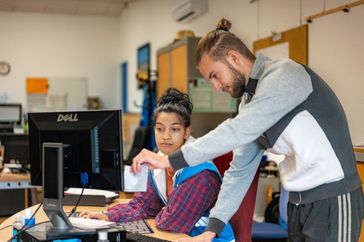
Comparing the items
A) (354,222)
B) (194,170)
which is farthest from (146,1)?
(354,222)

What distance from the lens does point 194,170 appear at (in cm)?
180

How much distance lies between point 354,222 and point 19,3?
7560 millimetres

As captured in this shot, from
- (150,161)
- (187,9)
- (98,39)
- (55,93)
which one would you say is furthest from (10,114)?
(150,161)

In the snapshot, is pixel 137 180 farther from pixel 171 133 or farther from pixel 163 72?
pixel 163 72

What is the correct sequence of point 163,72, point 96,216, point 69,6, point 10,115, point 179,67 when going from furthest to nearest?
point 69,6
point 10,115
point 163,72
point 179,67
point 96,216

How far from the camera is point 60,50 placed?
28.5 ft

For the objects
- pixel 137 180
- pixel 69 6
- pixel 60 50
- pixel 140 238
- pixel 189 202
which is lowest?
pixel 140 238

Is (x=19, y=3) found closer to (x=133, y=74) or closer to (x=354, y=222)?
(x=133, y=74)

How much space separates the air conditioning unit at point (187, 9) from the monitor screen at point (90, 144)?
12.6ft

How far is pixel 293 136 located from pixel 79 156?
735 millimetres

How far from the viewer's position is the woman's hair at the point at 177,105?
2.03 metres

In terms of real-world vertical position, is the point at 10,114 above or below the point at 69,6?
below

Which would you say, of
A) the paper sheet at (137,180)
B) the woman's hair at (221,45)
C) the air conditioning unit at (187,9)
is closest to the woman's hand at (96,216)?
the paper sheet at (137,180)

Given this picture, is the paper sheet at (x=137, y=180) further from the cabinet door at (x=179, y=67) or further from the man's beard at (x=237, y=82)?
the cabinet door at (x=179, y=67)
